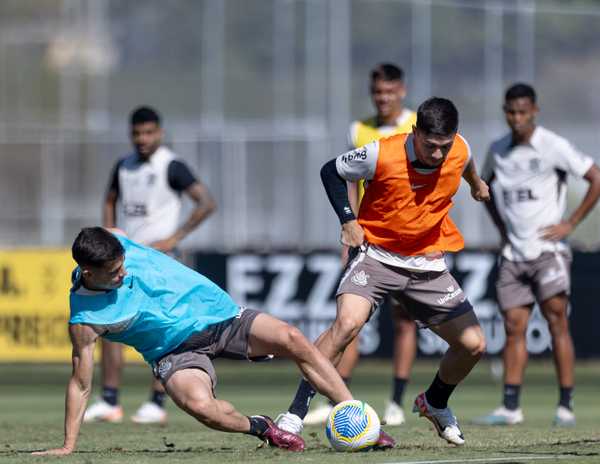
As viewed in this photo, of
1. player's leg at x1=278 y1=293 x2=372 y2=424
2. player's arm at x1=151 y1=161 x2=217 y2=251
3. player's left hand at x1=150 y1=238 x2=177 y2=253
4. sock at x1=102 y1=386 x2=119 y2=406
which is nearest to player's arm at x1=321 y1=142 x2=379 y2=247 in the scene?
player's leg at x1=278 y1=293 x2=372 y2=424

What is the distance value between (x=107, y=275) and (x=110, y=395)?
179 inches

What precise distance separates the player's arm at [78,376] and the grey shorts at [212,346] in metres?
0.48

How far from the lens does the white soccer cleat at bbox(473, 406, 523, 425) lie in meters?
12.3

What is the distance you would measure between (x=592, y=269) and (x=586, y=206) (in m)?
6.73

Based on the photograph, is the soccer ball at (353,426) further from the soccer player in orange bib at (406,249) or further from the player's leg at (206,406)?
the soccer player in orange bib at (406,249)

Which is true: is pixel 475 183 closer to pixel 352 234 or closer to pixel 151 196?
pixel 352 234

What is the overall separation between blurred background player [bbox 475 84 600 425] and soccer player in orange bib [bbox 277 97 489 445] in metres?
2.79

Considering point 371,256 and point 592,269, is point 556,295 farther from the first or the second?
point 592,269

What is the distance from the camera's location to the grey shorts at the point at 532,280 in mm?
12578

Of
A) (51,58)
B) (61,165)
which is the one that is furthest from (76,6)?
(61,165)

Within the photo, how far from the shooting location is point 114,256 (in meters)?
8.70

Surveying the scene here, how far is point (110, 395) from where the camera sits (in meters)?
13.1

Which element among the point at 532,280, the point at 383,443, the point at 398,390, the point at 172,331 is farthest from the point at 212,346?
the point at 532,280

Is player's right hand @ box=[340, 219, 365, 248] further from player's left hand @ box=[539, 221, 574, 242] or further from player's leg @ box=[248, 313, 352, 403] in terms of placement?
player's left hand @ box=[539, 221, 574, 242]
